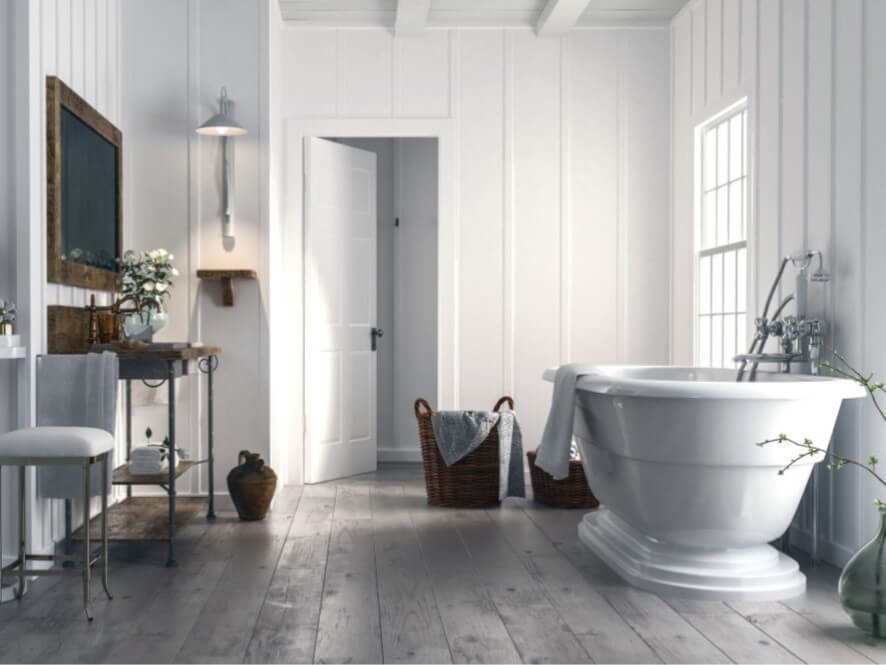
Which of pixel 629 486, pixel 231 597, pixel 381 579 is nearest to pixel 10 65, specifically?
pixel 231 597

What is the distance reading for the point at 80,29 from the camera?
4.05 meters

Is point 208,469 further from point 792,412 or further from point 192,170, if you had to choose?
point 792,412

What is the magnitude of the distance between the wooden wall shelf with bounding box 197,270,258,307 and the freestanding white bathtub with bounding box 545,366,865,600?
206cm

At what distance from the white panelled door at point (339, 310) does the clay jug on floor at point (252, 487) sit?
1.07 metres

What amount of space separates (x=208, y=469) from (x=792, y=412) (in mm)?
2907

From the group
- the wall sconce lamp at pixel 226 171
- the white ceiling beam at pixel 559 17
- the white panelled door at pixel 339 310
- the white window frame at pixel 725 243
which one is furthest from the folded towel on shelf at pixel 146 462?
the white ceiling beam at pixel 559 17

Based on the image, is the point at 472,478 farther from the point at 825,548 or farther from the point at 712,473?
the point at 712,473

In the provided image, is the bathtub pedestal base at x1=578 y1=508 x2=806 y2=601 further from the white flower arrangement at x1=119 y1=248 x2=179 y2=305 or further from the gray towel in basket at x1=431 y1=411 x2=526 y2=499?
the white flower arrangement at x1=119 y1=248 x2=179 y2=305

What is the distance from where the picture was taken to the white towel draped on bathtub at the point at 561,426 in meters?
3.59

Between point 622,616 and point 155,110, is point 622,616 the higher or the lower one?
the lower one

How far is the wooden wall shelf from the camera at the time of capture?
465cm

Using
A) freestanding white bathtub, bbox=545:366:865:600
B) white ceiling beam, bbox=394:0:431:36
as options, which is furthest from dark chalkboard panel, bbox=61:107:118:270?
freestanding white bathtub, bbox=545:366:865:600

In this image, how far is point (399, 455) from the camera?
6598mm

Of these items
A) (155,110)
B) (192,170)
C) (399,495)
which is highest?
(155,110)
